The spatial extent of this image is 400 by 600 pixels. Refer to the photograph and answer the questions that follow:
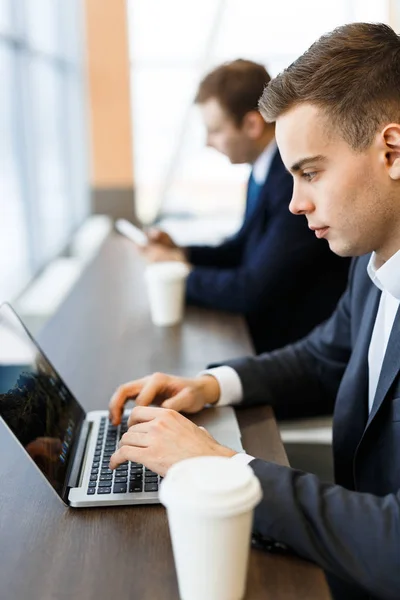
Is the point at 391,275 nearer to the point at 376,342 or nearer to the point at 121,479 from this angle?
the point at 376,342

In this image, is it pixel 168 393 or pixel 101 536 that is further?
pixel 168 393

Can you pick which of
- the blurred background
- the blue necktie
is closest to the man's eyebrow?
the blue necktie

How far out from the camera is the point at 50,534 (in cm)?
86

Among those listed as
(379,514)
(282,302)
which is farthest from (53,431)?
(282,302)

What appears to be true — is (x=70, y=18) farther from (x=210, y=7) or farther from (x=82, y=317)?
(x=82, y=317)

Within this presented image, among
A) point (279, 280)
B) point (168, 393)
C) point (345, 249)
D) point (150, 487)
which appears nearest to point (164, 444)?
point (150, 487)

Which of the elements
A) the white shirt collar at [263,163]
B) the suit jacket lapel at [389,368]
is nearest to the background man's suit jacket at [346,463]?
the suit jacket lapel at [389,368]

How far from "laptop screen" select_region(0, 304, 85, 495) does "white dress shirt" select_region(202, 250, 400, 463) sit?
0.25 meters

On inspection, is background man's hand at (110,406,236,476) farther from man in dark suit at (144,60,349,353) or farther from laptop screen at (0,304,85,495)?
man in dark suit at (144,60,349,353)

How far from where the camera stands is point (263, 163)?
2371 millimetres

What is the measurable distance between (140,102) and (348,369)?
3.66 meters

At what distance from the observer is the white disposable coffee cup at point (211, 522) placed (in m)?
0.64

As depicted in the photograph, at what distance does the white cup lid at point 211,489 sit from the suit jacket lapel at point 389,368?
0.40 meters

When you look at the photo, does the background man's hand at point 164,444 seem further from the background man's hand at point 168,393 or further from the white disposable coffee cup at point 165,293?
the white disposable coffee cup at point 165,293
